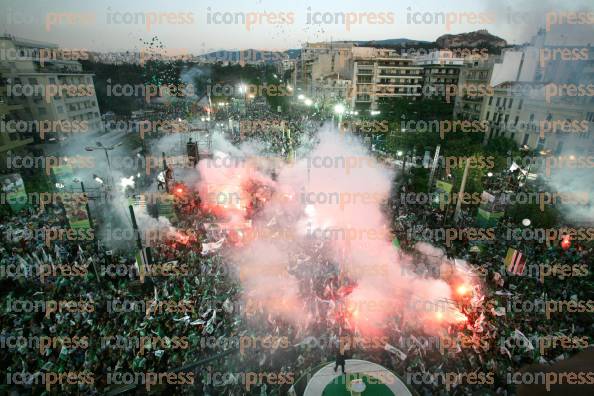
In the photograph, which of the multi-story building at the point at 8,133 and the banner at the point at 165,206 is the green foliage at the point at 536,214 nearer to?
the banner at the point at 165,206

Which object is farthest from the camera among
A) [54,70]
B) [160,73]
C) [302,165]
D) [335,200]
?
[160,73]

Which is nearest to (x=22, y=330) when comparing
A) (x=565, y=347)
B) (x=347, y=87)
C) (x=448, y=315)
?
(x=448, y=315)

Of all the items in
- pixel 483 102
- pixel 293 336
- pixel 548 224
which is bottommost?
pixel 293 336

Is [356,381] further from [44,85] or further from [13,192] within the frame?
[44,85]

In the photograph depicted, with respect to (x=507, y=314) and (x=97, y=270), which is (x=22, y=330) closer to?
(x=97, y=270)

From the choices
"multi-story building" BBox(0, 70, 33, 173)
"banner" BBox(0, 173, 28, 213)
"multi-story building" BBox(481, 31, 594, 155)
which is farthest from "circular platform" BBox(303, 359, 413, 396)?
"multi-story building" BBox(0, 70, 33, 173)

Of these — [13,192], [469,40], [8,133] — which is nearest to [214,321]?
[13,192]

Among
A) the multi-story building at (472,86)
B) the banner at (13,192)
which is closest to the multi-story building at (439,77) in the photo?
the multi-story building at (472,86)
